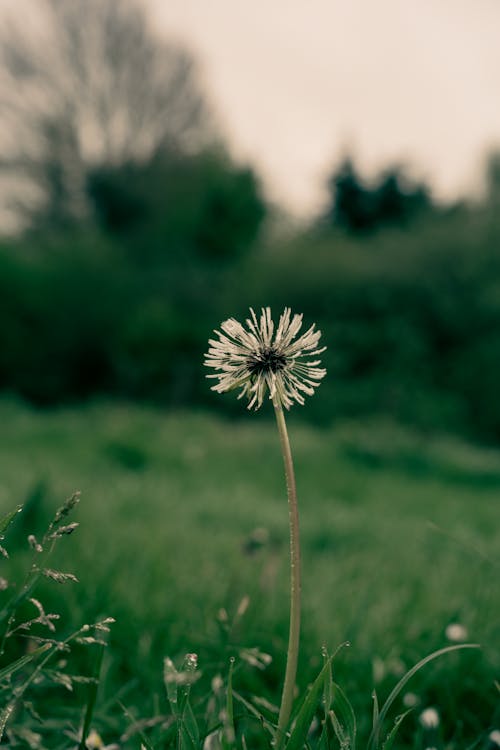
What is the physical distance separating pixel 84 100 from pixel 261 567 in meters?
19.6

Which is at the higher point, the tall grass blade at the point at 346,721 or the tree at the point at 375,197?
the tree at the point at 375,197

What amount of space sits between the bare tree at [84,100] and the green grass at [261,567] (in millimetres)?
13086

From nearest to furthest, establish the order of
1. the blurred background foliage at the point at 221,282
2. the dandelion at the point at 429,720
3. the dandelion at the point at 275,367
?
the dandelion at the point at 275,367
the dandelion at the point at 429,720
the blurred background foliage at the point at 221,282

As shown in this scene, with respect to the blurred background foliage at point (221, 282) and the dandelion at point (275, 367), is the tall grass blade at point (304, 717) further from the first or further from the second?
the blurred background foliage at point (221, 282)

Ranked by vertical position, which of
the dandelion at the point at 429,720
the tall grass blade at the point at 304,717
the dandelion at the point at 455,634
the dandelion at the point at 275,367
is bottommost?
the tall grass blade at the point at 304,717

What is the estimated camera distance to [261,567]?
6.04ft

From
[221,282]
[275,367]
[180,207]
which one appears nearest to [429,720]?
[275,367]

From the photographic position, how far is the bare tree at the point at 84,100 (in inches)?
728

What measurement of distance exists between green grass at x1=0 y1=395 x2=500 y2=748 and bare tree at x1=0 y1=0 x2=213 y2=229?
1309 centimetres

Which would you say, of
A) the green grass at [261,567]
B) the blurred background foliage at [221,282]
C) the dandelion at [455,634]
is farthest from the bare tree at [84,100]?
the dandelion at [455,634]

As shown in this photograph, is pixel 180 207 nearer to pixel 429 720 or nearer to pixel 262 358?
pixel 429 720

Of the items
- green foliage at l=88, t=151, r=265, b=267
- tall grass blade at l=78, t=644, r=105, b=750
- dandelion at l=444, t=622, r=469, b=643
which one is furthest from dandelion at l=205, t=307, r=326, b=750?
green foliage at l=88, t=151, r=265, b=267

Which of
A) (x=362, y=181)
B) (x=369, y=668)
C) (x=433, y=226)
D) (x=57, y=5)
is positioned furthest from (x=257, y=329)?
(x=57, y=5)

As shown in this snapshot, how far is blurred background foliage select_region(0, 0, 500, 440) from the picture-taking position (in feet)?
47.2
